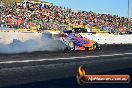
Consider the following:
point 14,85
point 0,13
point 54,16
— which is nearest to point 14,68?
point 14,85

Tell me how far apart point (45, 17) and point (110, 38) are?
27.8 ft

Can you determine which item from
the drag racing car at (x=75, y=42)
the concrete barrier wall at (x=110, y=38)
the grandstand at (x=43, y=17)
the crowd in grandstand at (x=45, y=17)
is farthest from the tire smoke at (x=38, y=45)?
the concrete barrier wall at (x=110, y=38)

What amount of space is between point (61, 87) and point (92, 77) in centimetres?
152

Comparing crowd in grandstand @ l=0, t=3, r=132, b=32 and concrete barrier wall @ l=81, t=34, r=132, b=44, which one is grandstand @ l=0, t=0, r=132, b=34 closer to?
crowd in grandstand @ l=0, t=3, r=132, b=32

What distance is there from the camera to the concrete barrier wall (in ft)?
117

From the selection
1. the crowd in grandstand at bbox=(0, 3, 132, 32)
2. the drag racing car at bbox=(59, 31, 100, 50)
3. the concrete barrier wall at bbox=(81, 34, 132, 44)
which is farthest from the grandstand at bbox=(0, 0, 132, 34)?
the drag racing car at bbox=(59, 31, 100, 50)

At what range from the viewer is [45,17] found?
132ft

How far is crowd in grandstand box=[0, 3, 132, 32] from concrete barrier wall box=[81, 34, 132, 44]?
14.8 feet

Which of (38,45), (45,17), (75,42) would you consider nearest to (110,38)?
(45,17)

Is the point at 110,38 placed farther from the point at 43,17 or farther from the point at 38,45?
the point at 38,45

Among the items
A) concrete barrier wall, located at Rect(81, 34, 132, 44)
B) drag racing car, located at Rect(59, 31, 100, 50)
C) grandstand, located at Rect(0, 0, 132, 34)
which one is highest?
grandstand, located at Rect(0, 0, 132, 34)

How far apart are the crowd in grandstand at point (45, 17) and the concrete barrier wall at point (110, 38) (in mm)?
4506

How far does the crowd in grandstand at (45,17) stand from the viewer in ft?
111

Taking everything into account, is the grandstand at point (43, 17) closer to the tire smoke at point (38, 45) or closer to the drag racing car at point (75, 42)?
the tire smoke at point (38, 45)
